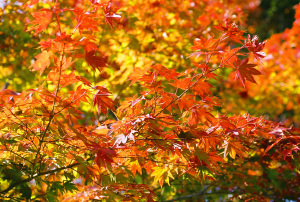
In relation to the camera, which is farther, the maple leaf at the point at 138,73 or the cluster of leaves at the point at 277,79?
the cluster of leaves at the point at 277,79

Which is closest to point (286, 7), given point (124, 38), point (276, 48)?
point (276, 48)

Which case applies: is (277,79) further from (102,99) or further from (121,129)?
(102,99)

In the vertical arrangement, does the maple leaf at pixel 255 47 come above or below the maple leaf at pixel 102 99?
above

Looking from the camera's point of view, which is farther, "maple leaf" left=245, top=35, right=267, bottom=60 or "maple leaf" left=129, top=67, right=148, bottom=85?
"maple leaf" left=129, top=67, right=148, bottom=85

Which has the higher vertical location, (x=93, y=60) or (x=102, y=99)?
(x=93, y=60)

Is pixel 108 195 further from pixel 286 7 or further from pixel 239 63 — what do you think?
pixel 286 7

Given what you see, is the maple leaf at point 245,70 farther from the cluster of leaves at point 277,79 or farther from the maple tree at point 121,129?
the cluster of leaves at point 277,79

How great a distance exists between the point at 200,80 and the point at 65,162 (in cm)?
106

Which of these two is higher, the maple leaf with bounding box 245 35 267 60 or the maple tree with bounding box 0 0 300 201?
the maple leaf with bounding box 245 35 267 60

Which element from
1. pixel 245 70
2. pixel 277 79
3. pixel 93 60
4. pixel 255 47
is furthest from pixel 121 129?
pixel 277 79

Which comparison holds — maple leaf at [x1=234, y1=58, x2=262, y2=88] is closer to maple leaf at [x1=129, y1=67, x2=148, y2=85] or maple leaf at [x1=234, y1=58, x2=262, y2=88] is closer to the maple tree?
the maple tree

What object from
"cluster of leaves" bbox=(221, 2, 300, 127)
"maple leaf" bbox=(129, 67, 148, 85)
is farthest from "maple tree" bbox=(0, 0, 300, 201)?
"cluster of leaves" bbox=(221, 2, 300, 127)

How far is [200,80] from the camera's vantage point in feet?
5.65

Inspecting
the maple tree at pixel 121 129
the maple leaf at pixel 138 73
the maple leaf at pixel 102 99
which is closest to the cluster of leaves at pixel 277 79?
the maple tree at pixel 121 129
